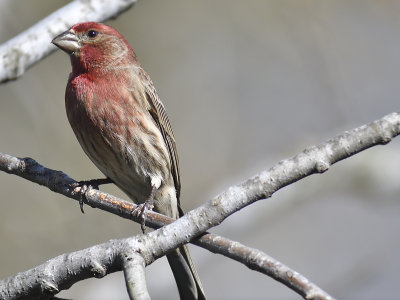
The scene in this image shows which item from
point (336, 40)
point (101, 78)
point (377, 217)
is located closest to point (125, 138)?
point (101, 78)

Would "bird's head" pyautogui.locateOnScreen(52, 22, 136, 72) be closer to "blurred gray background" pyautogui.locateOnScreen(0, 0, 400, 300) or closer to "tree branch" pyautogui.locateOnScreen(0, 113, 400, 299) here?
"tree branch" pyautogui.locateOnScreen(0, 113, 400, 299)

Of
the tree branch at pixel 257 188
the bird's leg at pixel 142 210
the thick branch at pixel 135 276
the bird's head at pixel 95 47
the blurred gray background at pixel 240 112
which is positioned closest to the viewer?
the thick branch at pixel 135 276

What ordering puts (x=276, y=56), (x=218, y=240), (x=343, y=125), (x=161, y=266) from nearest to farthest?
(x=218, y=240) → (x=161, y=266) → (x=343, y=125) → (x=276, y=56)

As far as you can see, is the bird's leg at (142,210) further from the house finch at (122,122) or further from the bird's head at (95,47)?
the bird's head at (95,47)

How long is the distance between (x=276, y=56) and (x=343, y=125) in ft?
8.88

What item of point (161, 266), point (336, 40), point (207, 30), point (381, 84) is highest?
point (207, 30)

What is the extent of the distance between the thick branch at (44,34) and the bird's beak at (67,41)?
58 mm

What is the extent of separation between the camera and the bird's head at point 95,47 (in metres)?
5.81

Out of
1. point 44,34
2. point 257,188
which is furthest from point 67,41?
point 257,188

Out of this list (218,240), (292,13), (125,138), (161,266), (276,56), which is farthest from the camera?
(276,56)

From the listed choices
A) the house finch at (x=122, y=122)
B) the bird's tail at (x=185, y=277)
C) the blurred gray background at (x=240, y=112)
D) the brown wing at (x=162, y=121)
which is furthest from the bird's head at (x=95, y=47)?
the blurred gray background at (x=240, y=112)

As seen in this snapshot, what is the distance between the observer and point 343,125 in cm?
894

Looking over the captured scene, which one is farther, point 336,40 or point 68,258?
point 336,40

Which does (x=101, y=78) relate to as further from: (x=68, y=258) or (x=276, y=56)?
(x=276, y=56)
